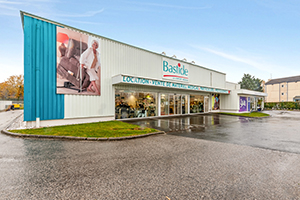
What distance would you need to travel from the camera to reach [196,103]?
21.0 metres

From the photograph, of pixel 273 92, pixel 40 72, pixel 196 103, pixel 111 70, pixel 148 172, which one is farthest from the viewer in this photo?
pixel 273 92

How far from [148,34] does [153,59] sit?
15.0 feet

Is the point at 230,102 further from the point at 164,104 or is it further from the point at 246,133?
the point at 246,133

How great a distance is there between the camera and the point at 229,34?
18312mm

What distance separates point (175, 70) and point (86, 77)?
10753 millimetres

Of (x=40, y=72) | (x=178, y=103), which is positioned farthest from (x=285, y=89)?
(x=40, y=72)

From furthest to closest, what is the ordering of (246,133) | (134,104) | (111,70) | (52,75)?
(134,104)
(111,70)
(52,75)
(246,133)

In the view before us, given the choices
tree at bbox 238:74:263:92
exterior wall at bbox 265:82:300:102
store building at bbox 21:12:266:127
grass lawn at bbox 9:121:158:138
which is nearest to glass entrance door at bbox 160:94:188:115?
store building at bbox 21:12:266:127

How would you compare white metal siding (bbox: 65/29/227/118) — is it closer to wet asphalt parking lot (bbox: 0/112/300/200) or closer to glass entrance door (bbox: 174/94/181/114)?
glass entrance door (bbox: 174/94/181/114)

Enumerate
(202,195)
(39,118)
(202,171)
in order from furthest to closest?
(39,118) < (202,171) < (202,195)

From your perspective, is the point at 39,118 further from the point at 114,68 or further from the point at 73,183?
the point at 73,183

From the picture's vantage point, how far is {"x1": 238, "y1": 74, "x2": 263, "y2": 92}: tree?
206 ft

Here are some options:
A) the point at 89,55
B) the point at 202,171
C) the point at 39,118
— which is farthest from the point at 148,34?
the point at 202,171

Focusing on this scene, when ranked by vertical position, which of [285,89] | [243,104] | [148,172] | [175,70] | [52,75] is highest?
[285,89]
